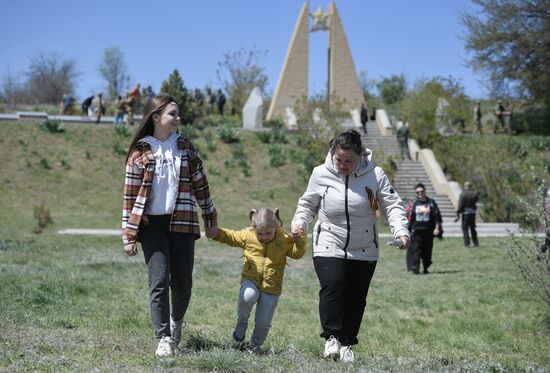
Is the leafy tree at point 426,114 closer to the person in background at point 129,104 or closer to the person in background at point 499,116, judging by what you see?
the person in background at point 499,116

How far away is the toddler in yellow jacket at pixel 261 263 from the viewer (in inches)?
230

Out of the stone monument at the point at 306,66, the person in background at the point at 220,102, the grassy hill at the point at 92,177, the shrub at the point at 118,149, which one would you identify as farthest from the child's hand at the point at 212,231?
the stone monument at the point at 306,66

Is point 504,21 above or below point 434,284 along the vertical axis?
above

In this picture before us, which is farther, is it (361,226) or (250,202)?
(250,202)

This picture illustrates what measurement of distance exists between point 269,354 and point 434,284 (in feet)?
23.4

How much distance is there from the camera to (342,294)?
559cm

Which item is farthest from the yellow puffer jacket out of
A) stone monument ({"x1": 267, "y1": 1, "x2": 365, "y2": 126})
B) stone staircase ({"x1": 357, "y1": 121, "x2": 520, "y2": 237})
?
stone monument ({"x1": 267, "y1": 1, "x2": 365, "y2": 126})

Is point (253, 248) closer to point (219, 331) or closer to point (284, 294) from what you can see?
point (219, 331)

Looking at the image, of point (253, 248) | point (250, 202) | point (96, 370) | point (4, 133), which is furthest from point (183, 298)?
point (4, 133)

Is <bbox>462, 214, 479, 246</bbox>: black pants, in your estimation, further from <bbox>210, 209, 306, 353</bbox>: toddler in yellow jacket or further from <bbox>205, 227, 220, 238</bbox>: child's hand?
<bbox>205, 227, 220, 238</bbox>: child's hand

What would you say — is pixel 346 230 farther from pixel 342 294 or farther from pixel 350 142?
pixel 350 142

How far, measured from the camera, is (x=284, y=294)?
10.8 meters

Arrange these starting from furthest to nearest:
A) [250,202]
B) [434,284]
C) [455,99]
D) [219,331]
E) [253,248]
A: [455,99] < [250,202] < [434,284] < [219,331] < [253,248]

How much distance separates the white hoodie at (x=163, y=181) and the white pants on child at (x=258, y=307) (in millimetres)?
922
